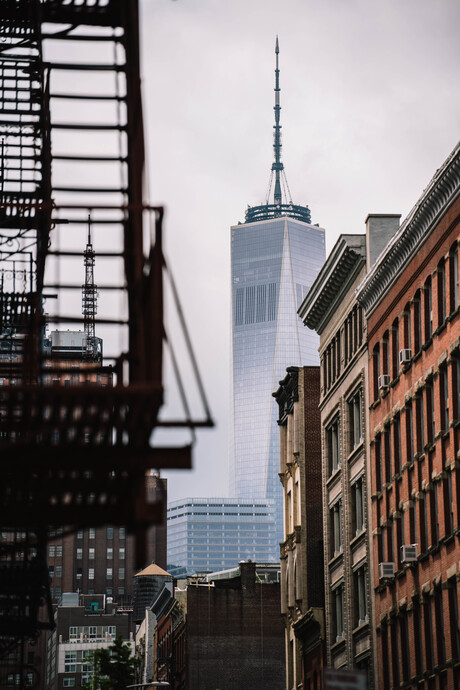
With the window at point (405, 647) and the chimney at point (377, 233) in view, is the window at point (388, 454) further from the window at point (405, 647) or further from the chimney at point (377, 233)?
the chimney at point (377, 233)

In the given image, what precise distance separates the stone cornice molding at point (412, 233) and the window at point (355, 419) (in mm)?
4988

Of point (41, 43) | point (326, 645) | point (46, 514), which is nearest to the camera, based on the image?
point (46, 514)

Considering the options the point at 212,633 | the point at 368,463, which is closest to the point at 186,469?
the point at 368,463

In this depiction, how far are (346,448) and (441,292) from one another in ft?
57.2

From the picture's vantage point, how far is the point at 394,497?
175 ft

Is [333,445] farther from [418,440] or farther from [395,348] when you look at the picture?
[418,440]

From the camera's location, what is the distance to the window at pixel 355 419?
62253 millimetres

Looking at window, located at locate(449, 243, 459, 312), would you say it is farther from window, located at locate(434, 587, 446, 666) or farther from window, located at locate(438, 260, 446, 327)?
window, located at locate(434, 587, 446, 666)

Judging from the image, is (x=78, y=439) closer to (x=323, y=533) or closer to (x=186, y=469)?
(x=186, y=469)

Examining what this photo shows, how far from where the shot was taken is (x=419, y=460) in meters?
49.1

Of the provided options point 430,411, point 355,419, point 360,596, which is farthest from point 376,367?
point 360,596

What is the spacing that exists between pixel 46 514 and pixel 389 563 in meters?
41.3

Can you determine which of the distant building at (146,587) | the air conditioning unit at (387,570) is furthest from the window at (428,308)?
the distant building at (146,587)

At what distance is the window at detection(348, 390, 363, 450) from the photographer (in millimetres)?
62253
